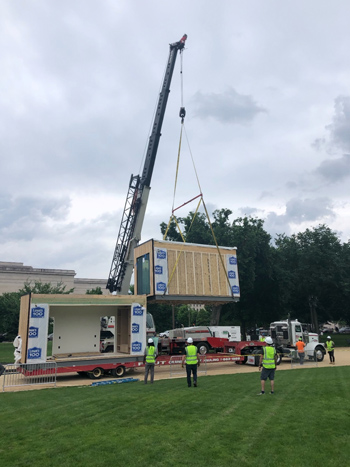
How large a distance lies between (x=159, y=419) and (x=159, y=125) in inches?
862

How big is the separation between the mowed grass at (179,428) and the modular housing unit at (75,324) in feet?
14.4

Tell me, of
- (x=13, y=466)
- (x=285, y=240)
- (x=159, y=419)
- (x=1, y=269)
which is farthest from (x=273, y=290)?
(x=1, y=269)

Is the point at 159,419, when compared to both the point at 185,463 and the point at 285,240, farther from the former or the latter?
the point at 285,240

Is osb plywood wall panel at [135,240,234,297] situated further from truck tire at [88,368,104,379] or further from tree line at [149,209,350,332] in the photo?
tree line at [149,209,350,332]

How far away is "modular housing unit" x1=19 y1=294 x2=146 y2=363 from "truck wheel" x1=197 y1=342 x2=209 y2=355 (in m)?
5.09

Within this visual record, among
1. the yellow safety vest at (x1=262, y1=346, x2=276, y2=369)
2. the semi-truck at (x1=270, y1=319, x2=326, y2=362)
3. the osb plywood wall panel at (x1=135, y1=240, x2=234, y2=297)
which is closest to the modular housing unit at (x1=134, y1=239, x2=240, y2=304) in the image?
the osb plywood wall panel at (x1=135, y1=240, x2=234, y2=297)

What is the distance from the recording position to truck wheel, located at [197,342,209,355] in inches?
918

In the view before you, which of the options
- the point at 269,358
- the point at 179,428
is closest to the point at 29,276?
the point at 269,358

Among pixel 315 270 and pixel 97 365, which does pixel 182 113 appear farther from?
pixel 315 270

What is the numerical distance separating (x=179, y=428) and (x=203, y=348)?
52.4 feet

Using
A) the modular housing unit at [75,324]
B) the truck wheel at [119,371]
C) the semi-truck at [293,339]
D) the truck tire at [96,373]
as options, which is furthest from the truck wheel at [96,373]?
the semi-truck at [293,339]

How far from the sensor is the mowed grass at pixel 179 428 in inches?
244

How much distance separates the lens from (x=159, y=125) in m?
26.9

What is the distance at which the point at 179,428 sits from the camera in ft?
25.6
